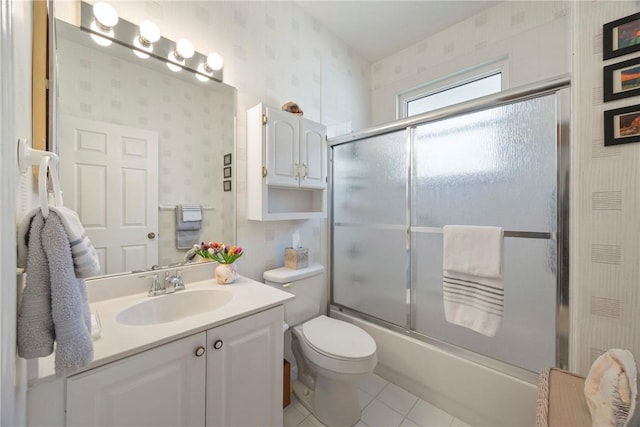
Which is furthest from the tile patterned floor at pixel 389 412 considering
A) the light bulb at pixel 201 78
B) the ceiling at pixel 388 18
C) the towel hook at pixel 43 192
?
the ceiling at pixel 388 18

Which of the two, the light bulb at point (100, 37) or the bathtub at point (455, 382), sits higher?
the light bulb at point (100, 37)

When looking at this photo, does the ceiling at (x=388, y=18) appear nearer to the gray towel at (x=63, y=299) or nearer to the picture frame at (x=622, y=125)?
the picture frame at (x=622, y=125)

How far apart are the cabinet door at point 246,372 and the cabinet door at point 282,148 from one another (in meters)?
0.80

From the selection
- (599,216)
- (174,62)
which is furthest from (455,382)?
(174,62)

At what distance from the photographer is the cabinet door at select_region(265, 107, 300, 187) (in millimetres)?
1562

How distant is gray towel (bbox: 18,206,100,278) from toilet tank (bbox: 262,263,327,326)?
1117mm

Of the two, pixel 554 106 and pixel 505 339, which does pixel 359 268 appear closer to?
pixel 505 339

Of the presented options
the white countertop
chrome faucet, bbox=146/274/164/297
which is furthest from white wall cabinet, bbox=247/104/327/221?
chrome faucet, bbox=146/274/164/297

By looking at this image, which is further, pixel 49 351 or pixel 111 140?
pixel 111 140

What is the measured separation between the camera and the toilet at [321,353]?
135 centimetres

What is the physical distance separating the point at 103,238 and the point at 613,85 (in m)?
2.23

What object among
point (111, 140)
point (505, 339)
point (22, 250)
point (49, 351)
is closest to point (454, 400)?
point (505, 339)

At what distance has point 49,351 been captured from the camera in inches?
18.8

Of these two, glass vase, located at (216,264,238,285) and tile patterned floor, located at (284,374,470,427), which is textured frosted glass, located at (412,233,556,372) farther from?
glass vase, located at (216,264,238,285)
